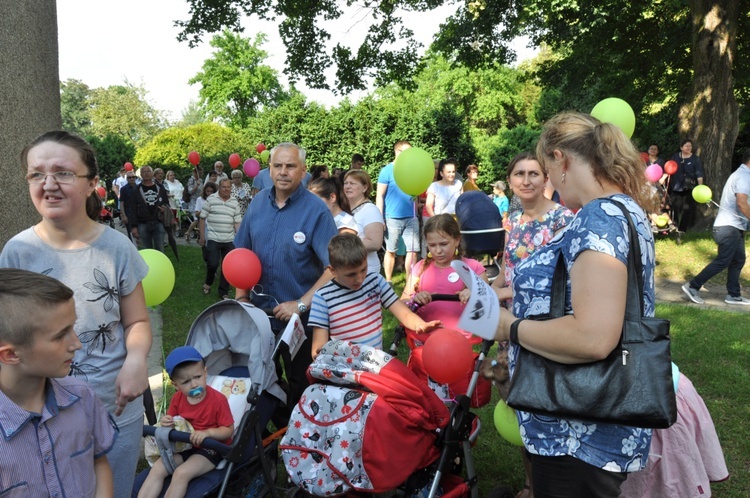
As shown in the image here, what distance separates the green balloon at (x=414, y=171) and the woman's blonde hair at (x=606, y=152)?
4181mm

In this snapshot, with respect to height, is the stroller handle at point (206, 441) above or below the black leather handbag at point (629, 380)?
below

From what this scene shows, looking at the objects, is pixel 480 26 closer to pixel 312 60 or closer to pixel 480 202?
pixel 312 60

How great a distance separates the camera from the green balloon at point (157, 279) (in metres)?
3.77

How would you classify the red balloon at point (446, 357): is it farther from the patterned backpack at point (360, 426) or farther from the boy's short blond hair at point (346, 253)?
the boy's short blond hair at point (346, 253)

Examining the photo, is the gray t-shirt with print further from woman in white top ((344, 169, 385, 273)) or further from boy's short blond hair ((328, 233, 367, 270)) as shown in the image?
woman in white top ((344, 169, 385, 273))

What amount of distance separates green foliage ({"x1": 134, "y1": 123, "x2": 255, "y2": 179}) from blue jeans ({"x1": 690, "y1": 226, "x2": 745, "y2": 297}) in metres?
21.0

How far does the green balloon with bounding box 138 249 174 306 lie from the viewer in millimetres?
3771

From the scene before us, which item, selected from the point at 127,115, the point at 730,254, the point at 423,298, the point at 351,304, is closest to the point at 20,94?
the point at 351,304

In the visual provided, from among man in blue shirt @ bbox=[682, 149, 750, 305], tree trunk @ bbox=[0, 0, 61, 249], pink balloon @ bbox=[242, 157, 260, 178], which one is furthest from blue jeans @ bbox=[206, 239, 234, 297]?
man in blue shirt @ bbox=[682, 149, 750, 305]

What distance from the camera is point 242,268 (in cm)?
393

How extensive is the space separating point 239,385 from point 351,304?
0.84m

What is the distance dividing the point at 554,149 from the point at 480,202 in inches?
116

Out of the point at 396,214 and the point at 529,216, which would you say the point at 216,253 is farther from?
the point at 529,216

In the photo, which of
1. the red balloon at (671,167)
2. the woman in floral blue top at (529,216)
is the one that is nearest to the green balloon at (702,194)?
the red balloon at (671,167)
